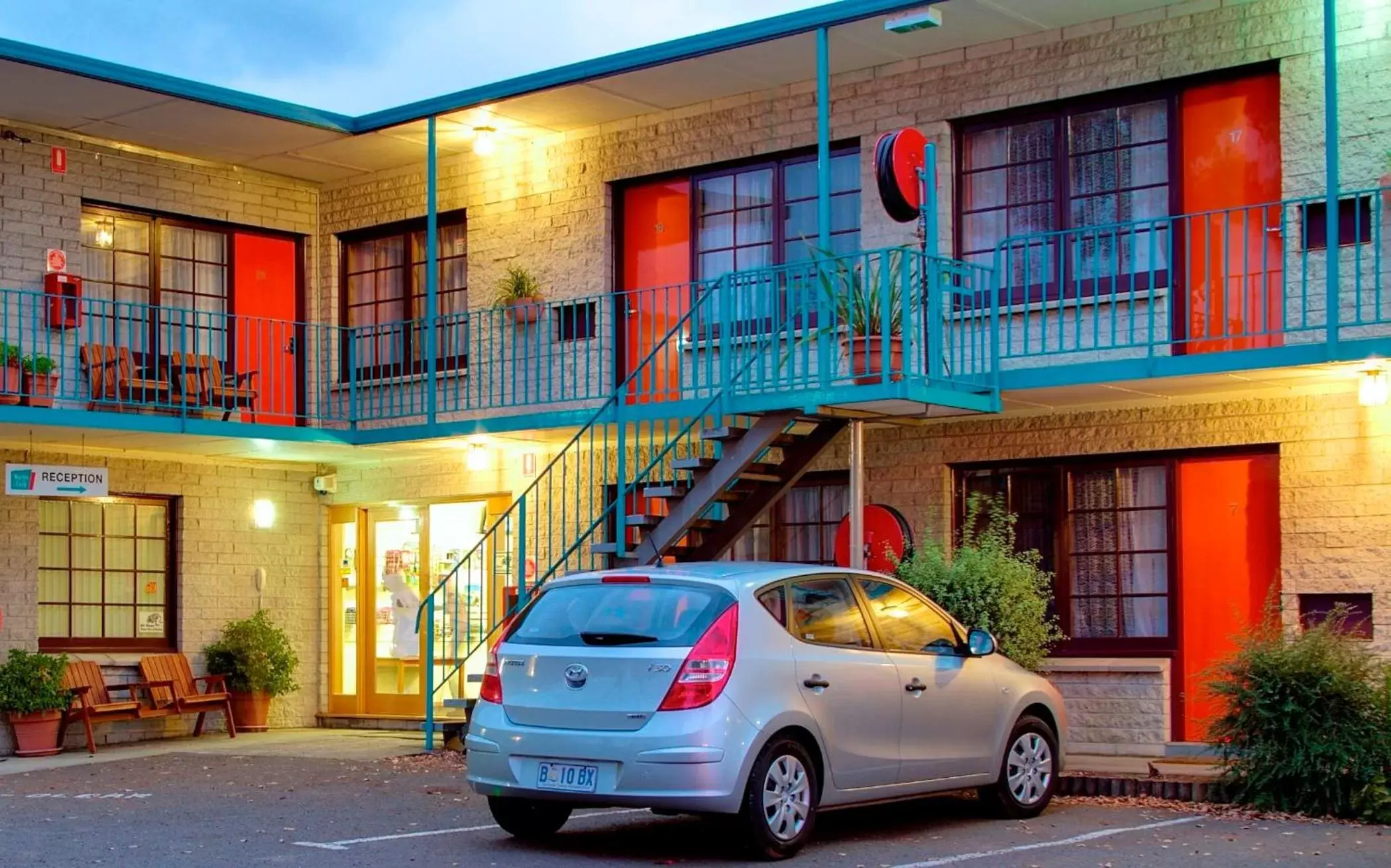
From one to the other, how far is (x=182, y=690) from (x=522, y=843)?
347 inches

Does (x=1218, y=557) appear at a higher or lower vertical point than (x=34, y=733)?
higher

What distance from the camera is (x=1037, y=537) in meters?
14.6

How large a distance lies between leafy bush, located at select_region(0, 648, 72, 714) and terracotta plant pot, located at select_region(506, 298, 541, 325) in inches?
202

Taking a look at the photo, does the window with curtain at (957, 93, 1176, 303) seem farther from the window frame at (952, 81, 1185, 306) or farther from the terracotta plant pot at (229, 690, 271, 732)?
the terracotta plant pot at (229, 690, 271, 732)

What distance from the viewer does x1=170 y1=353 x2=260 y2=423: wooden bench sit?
1664 cm

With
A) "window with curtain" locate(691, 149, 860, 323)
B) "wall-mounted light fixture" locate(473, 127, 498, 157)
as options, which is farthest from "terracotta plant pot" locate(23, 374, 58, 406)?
"window with curtain" locate(691, 149, 860, 323)

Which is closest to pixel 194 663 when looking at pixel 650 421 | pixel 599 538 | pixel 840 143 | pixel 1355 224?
pixel 599 538

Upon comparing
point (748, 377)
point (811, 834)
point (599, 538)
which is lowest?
point (811, 834)

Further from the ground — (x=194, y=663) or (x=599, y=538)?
(x=599, y=538)

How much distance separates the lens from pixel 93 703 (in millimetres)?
16516

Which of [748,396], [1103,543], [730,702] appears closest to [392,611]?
[748,396]

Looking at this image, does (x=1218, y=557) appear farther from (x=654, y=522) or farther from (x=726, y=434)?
(x=654, y=522)

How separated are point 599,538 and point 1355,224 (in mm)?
7545

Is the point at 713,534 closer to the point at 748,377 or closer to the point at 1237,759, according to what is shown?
the point at 748,377
